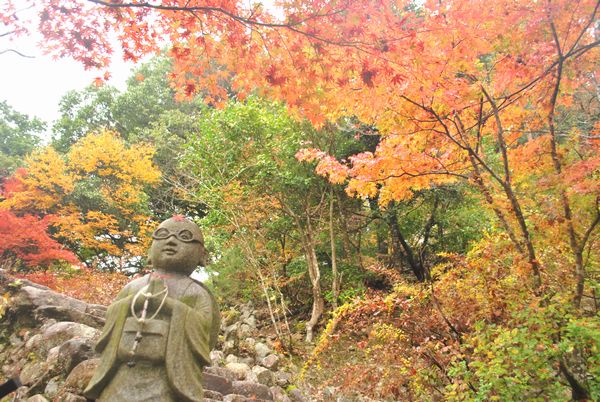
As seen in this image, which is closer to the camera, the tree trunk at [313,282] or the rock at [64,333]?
the rock at [64,333]

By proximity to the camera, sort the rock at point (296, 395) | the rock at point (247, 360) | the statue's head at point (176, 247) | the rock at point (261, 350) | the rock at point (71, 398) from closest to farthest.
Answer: the statue's head at point (176, 247), the rock at point (71, 398), the rock at point (296, 395), the rock at point (247, 360), the rock at point (261, 350)

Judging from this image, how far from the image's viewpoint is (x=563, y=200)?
3.95 m

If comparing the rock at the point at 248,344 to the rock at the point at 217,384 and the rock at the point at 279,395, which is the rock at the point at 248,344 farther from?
the rock at the point at 217,384

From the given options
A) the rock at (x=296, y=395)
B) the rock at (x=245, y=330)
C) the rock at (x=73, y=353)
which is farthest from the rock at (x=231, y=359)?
the rock at (x=73, y=353)

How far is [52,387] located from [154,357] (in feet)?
8.57

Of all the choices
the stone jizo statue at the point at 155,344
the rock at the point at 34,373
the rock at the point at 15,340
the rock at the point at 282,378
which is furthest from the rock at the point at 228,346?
the stone jizo statue at the point at 155,344

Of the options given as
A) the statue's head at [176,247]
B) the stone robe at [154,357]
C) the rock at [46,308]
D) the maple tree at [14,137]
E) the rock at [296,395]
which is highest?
the maple tree at [14,137]

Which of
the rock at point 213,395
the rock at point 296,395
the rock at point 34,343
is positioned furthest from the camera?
the rock at point 296,395

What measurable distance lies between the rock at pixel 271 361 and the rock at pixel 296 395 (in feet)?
3.39

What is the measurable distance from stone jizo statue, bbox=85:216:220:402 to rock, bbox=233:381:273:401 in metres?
2.87

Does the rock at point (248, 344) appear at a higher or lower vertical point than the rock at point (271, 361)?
higher

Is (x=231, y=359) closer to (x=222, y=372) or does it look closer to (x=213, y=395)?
(x=222, y=372)

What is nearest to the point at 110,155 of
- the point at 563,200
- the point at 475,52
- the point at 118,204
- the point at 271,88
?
the point at 118,204

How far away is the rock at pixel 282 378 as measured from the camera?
25.1 feet
